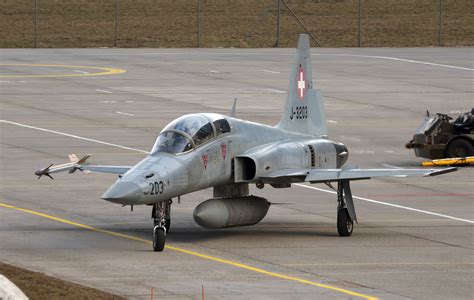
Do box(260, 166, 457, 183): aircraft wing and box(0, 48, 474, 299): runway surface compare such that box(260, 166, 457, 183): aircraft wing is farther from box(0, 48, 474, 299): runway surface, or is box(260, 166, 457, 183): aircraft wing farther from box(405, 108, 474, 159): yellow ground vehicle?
box(405, 108, 474, 159): yellow ground vehicle

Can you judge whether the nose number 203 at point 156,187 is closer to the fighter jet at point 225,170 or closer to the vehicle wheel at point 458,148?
the fighter jet at point 225,170

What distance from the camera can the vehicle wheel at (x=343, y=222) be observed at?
107ft

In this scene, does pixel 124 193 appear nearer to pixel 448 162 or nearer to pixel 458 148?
pixel 448 162

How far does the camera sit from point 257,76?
75625 millimetres

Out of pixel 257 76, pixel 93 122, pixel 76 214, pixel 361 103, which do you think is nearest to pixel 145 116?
pixel 93 122

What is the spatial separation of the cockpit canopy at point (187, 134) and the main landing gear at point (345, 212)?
3339 mm

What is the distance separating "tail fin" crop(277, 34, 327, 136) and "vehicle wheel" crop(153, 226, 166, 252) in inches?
269

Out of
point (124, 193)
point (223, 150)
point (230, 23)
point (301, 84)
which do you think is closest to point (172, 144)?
point (223, 150)

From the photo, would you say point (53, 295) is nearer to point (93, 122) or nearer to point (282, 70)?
point (93, 122)

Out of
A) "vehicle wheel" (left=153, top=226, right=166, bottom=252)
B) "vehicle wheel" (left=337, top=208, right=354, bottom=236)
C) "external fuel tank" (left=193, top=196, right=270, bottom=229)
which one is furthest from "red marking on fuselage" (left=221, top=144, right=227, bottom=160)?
"vehicle wheel" (left=337, top=208, right=354, bottom=236)

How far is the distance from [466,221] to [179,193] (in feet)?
28.8

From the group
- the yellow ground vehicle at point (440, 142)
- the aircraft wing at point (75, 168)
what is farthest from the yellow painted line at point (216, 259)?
the yellow ground vehicle at point (440, 142)

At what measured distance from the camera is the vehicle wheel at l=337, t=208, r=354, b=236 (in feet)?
107

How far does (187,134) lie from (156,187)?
218 centimetres
